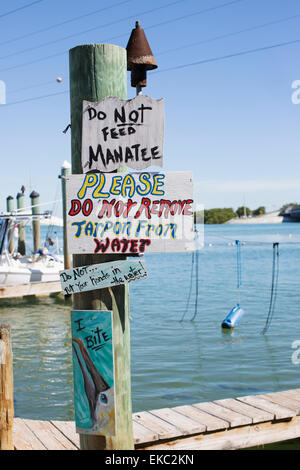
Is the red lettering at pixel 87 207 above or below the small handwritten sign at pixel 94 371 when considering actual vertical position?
above

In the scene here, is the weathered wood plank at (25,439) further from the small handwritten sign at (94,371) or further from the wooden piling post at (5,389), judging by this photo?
the small handwritten sign at (94,371)

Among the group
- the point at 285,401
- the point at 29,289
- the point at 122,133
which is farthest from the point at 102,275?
the point at 29,289

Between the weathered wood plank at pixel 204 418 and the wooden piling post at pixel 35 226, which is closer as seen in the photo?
the weathered wood plank at pixel 204 418

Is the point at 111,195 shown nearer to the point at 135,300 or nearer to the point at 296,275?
the point at 135,300

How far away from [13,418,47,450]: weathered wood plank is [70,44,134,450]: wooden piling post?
5.73 feet

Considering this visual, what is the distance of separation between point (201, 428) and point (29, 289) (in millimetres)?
17294

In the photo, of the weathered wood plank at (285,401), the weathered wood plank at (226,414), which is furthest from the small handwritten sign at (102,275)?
the weathered wood plank at (285,401)

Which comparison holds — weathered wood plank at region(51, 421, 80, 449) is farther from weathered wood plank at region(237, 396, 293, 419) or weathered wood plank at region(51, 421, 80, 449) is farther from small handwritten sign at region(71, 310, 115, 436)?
weathered wood plank at region(237, 396, 293, 419)

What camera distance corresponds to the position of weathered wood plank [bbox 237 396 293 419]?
629cm

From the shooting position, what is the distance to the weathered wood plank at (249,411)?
6.19 meters

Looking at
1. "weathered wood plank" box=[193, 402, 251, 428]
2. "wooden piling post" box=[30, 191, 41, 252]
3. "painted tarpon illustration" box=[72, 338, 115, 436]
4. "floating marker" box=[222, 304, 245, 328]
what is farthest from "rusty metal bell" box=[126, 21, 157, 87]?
"wooden piling post" box=[30, 191, 41, 252]

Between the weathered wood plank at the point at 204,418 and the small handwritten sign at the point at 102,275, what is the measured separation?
2.85 metres

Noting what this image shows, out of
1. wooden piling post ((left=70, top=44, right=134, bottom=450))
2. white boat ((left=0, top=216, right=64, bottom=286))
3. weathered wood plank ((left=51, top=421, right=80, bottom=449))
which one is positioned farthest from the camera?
white boat ((left=0, top=216, right=64, bottom=286))

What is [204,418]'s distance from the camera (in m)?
6.13
